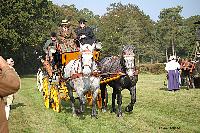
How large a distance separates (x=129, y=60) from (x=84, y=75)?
60.3 inches

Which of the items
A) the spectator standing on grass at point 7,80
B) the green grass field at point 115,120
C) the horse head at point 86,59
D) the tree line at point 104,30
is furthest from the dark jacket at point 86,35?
the tree line at point 104,30

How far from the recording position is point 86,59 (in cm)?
1168

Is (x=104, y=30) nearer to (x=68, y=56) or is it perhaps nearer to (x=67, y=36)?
(x=67, y=36)

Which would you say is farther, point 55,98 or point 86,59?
point 55,98

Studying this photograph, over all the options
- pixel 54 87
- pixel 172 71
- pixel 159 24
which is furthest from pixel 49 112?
pixel 159 24

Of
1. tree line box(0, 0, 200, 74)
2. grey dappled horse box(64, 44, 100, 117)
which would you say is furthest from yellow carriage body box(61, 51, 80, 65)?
tree line box(0, 0, 200, 74)

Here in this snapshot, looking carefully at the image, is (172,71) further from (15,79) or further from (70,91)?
(15,79)

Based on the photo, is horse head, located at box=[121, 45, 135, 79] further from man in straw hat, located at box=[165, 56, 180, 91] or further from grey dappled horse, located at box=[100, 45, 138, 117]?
man in straw hat, located at box=[165, 56, 180, 91]

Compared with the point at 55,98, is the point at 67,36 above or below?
above

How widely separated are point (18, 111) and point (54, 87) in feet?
7.26

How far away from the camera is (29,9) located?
1815 inches

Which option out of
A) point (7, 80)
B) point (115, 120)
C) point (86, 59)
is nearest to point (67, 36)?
point (86, 59)

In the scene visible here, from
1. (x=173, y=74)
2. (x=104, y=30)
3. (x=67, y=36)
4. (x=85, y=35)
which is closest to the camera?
(x=85, y=35)

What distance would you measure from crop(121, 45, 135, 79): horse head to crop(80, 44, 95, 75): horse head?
1103 millimetres
